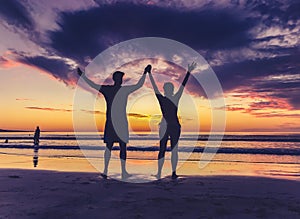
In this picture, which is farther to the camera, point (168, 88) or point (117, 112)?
point (168, 88)

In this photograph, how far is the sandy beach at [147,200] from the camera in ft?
14.9

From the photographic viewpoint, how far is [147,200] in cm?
540

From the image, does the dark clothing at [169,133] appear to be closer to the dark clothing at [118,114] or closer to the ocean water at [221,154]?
the dark clothing at [118,114]

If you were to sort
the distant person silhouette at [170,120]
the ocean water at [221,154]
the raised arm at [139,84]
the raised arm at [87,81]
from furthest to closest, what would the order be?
the ocean water at [221,154]
the distant person silhouette at [170,120]
the raised arm at [139,84]
the raised arm at [87,81]

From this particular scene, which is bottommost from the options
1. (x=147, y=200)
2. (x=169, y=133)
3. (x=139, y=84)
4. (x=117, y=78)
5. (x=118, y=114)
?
(x=147, y=200)

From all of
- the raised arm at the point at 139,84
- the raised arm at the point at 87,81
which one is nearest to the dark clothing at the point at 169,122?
the raised arm at the point at 139,84

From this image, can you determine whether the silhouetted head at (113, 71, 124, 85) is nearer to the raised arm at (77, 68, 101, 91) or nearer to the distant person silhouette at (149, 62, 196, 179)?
the raised arm at (77, 68, 101, 91)

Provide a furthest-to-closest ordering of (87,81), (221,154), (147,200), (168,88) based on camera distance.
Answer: (221,154) → (168,88) → (87,81) → (147,200)

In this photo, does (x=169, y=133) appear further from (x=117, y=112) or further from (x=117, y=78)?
(x=117, y=78)

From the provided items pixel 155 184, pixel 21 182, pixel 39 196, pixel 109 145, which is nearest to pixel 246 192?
pixel 155 184

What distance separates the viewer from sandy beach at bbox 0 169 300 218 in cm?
454

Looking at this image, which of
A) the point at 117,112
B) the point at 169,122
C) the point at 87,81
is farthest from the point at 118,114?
the point at 169,122

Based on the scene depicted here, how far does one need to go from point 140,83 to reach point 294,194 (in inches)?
177

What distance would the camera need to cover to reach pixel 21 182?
754 cm
